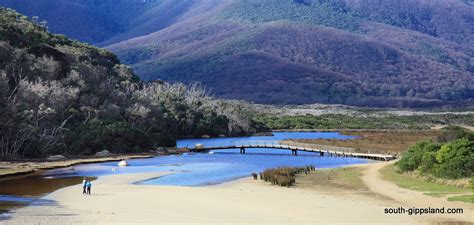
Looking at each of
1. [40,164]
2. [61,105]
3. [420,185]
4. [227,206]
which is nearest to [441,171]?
[420,185]

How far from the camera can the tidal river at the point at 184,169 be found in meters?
46.4

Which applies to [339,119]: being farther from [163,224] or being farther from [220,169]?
[163,224]

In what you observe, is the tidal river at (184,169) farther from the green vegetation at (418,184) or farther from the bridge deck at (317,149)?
the green vegetation at (418,184)

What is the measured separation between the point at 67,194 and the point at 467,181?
2391cm

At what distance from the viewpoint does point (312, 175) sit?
5544cm

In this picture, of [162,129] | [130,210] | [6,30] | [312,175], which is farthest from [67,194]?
[162,129]

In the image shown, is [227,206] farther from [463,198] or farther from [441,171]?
[441,171]

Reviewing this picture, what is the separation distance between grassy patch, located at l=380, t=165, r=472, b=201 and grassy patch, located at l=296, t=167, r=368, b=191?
2.33 meters

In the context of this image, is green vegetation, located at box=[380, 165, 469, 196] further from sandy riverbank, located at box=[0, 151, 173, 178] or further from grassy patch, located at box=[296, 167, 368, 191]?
sandy riverbank, located at box=[0, 151, 173, 178]

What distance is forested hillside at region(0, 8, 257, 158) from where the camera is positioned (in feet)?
226

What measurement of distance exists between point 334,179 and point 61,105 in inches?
1564

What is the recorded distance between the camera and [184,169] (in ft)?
209

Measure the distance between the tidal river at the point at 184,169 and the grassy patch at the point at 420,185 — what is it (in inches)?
474

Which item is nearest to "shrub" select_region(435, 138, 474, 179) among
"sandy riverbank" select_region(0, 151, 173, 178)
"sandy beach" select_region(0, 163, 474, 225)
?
"sandy beach" select_region(0, 163, 474, 225)
